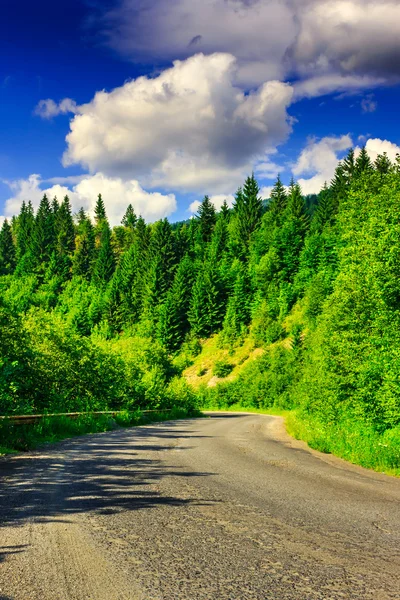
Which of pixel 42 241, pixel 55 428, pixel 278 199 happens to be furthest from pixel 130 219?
pixel 55 428

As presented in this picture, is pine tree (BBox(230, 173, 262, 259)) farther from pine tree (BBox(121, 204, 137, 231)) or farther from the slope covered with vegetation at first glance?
pine tree (BBox(121, 204, 137, 231))

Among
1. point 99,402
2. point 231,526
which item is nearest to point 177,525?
point 231,526

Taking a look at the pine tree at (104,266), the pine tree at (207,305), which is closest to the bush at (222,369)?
the pine tree at (207,305)

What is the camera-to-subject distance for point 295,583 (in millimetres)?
3371

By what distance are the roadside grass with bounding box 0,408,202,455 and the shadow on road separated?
2.73 feet

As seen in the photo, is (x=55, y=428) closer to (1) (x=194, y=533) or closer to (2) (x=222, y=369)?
(1) (x=194, y=533)

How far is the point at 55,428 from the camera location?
14.9m

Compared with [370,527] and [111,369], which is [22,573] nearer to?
[370,527]

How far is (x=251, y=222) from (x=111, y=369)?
9210 cm

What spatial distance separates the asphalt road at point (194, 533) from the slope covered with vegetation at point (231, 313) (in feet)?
15.1

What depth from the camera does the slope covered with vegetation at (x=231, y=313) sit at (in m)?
15.8

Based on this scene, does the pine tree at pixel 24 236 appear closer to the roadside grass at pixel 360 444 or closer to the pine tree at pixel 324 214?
the pine tree at pixel 324 214

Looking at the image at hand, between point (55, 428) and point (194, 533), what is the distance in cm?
A: 1166

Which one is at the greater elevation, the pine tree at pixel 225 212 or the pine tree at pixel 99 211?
the pine tree at pixel 99 211
